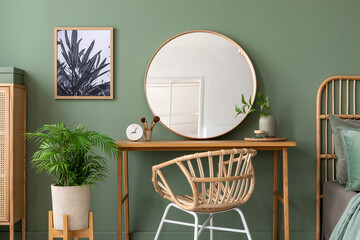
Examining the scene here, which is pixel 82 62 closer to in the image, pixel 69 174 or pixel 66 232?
pixel 69 174

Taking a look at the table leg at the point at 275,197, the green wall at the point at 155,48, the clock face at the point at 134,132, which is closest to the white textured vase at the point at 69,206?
the clock face at the point at 134,132

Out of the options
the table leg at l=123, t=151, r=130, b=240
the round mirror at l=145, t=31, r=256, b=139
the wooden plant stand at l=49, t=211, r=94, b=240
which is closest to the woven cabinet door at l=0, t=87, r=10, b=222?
the wooden plant stand at l=49, t=211, r=94, b=240

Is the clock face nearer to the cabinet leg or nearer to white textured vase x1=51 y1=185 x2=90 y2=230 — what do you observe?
white textured vase x1=51 y1=185 x2=90 y2=230

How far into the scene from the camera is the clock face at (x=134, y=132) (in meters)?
2.82

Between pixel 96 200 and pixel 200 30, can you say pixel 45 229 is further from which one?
pixel 200 30

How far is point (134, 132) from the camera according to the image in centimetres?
282

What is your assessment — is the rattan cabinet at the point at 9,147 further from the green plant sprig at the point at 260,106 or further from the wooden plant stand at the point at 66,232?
the green plant sprig at the point at 260,106

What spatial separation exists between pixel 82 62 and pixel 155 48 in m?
0.61

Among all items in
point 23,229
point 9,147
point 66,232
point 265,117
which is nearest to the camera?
point 66,232

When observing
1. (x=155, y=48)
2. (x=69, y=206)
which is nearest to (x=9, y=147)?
(x=69, y=206)

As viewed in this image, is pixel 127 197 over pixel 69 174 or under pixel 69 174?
under

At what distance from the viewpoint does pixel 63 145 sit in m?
2.42

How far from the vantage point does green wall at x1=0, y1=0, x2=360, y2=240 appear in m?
3.07

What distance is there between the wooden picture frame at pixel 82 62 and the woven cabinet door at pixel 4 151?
1.33 feet
